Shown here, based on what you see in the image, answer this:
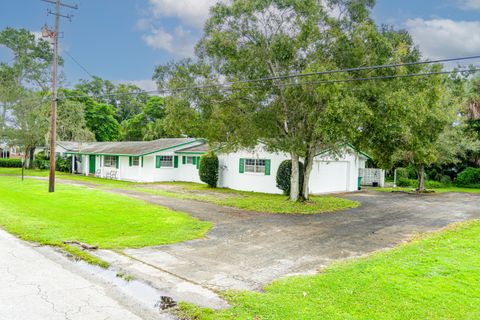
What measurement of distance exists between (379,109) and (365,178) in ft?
55.1

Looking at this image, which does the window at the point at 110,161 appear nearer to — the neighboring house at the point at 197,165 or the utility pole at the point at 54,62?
the neighboring house at the point at 197,165

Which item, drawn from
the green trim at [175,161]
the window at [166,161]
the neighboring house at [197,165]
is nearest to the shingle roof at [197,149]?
the neighboring house at [197,165]

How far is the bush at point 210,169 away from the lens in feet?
79.3

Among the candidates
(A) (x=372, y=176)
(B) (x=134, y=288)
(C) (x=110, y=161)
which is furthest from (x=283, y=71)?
(C) (x=110, y=161)

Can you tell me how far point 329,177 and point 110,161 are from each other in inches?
717

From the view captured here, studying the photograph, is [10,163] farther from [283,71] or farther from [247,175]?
[283,71]

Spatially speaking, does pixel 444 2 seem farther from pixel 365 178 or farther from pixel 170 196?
pixel 365 178

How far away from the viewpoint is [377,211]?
50.5 ft

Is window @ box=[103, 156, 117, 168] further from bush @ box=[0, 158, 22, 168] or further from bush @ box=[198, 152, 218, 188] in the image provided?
bush @ box=[0, 158, 22, 168]

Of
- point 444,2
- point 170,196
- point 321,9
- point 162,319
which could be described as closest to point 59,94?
point 170,196

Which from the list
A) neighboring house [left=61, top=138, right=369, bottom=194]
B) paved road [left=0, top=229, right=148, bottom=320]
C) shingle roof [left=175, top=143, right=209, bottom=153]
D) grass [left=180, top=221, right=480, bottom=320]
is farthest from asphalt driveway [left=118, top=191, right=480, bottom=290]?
shingle roof [left=175, top=143, right=209, bottom=153]

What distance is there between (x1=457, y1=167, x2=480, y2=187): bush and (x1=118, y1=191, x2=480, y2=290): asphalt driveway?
1430 cm

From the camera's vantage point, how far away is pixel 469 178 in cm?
2870

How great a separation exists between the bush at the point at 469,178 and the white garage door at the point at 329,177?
11442mm
